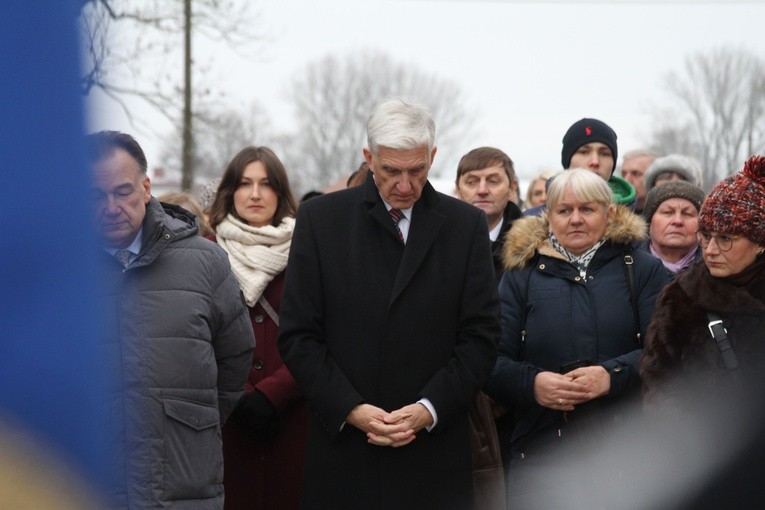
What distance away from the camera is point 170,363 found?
409 centimetres

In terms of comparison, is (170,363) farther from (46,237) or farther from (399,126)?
(46,237)

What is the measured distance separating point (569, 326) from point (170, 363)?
71.5 inches

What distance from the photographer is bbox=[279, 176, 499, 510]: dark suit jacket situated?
413 centimetres

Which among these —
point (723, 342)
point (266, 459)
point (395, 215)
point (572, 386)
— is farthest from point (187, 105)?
point (723, 342)

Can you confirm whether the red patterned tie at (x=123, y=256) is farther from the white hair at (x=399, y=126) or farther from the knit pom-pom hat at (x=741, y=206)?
the knit pom-pom hat at (x=741, y=206)

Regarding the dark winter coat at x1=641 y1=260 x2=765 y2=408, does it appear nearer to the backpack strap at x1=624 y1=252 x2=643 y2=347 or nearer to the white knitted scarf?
the backpack strap at x1=624 y1=252 x2=643 y2=347

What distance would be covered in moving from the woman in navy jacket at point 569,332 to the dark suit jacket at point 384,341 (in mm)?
726

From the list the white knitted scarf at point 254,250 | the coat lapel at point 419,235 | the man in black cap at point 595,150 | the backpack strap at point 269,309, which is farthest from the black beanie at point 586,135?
the coat lapel at point 419,235

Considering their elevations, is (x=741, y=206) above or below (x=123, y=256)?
above

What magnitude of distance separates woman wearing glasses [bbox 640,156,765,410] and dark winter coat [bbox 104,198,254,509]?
1757mm

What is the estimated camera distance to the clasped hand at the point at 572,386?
482 cm

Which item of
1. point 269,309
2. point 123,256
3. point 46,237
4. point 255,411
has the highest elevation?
point 46,237

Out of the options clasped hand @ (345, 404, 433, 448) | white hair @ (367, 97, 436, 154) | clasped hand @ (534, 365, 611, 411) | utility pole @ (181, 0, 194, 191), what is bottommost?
utility pole @ (181, 0, 194, 191)

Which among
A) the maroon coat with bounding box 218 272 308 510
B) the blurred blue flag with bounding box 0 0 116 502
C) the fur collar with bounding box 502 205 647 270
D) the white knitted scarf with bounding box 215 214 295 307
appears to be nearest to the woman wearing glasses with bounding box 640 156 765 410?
the fur collar with bounding box 502 205 647 270
